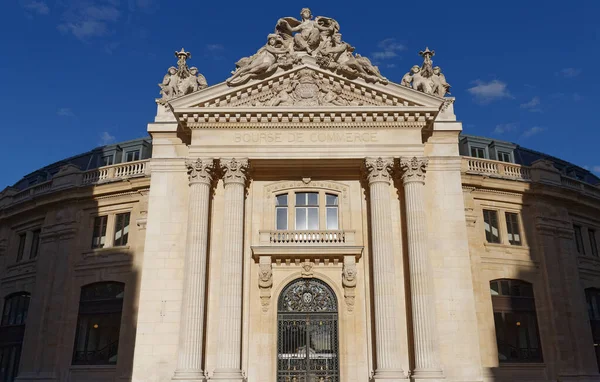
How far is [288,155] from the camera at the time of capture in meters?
26.0

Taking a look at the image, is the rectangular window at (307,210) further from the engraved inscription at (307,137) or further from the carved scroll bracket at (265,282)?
the engraved inscription at (307,137)

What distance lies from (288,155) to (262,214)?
326 centimetres

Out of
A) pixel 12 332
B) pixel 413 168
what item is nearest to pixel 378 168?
pixel 413 168

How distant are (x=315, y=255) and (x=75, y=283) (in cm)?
1641

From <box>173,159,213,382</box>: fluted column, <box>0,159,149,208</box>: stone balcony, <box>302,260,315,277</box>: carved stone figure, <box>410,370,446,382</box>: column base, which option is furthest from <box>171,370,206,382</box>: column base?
<box>0,159,149,208</box>: stone balcony

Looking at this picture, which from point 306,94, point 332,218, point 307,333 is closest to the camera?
point 307,333

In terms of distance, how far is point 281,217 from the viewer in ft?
89.0

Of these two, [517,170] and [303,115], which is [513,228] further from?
[303,115]

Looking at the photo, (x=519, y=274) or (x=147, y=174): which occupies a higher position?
(x=147, y=174)

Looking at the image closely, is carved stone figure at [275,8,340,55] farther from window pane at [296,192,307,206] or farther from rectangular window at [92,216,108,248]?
rectangular window at [92,216,108,248]

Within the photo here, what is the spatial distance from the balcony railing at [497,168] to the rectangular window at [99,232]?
75.0ft

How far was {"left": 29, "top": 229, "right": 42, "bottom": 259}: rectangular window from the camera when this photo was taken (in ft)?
118

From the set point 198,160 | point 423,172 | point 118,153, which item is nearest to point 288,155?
point 198,160

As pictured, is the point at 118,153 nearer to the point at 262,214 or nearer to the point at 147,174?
the point at 147,174
